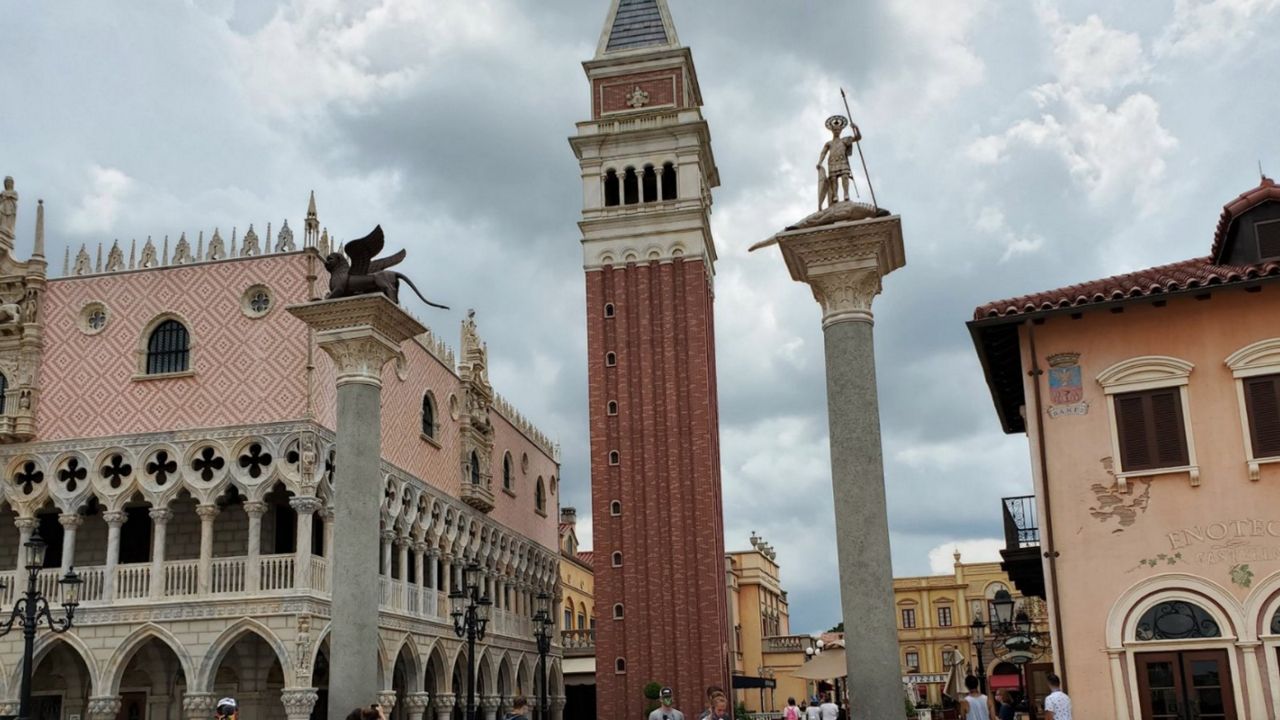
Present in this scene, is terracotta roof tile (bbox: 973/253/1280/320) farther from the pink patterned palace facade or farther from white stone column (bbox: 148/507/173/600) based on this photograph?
white stone column (bbox: 148/507/173/600)

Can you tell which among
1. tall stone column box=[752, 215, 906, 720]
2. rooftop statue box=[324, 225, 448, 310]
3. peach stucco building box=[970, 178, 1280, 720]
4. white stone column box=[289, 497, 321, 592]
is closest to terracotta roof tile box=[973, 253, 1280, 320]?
peach stucco building box=[970, 178, 1280, 720]

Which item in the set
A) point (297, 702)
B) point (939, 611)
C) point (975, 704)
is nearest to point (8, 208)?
point (297, 702)

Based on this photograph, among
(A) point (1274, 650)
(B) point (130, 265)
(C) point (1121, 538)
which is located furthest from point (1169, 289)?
(B) point (130, 265)

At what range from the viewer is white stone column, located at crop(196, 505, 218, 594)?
92.5 ft

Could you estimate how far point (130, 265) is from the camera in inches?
1219

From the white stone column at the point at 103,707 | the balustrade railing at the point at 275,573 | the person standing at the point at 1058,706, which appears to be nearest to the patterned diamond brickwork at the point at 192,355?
the balustrade railing at the point at 275,573

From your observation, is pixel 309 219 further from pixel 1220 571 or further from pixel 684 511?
pixel 1220 571

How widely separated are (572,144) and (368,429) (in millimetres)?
32088

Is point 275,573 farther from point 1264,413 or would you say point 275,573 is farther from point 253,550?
point 1264,413

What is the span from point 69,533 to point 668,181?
23.9 meters

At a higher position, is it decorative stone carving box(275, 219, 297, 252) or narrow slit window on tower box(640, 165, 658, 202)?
narrow slit window on tower box(640, 165, 658, 202)

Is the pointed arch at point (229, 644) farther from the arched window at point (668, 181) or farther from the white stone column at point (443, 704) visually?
the arched window at point (668, 181)

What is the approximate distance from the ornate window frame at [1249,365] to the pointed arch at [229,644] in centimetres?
1970

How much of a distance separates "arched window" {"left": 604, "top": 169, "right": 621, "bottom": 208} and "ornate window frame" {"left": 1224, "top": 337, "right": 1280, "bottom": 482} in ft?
101
